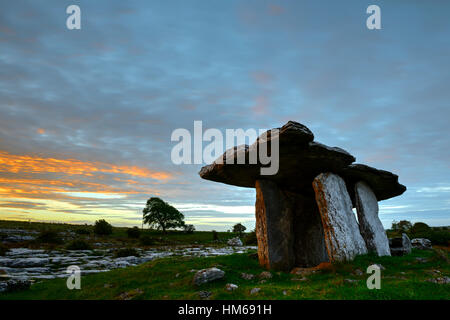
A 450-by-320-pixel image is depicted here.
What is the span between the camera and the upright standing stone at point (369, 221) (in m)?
14.0

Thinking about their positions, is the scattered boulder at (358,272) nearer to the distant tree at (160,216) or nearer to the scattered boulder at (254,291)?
the scattered boulder at (254,291)

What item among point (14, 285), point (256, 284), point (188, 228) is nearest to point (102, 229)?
point (188, 228)

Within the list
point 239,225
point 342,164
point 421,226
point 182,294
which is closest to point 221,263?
point 182,294

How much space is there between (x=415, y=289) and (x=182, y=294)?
7.02 metres

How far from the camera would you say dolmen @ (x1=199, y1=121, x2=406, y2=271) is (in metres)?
12.0

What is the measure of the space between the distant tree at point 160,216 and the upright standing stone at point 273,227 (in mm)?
55963

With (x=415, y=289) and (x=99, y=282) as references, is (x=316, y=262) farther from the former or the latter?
(x=99, y=282)

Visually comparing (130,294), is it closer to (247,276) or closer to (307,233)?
(247,276)

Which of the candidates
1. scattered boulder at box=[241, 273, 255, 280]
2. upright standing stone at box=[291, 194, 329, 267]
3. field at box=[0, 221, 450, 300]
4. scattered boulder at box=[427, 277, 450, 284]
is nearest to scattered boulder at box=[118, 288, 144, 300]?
field at box=[0, 221, 450, 300]

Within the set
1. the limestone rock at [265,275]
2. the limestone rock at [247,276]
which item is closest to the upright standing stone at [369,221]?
the limestone rock at [265,275]

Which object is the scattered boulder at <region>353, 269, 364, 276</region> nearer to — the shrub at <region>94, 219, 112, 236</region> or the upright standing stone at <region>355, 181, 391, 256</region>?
the upright standing stone at <region>355, 181, 391, 256</region>

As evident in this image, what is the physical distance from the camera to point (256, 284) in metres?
10.1

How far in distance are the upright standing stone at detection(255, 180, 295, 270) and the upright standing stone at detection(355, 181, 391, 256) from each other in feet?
12.3
